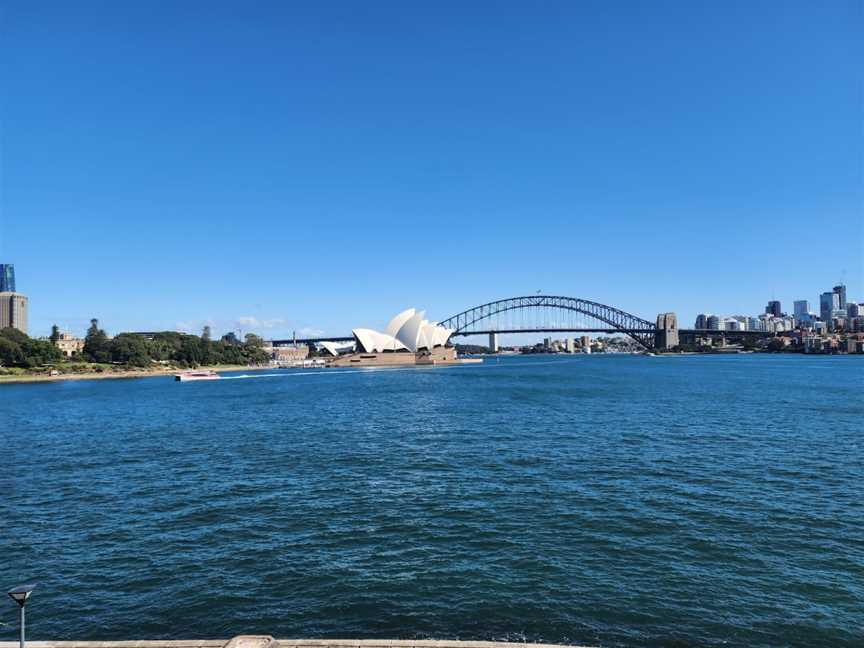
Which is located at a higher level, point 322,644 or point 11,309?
point 11,309

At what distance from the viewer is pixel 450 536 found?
37.6ft

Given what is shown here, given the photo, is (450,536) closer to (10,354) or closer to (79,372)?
(10,354)

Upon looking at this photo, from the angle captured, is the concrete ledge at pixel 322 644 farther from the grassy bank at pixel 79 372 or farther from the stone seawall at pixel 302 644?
the grassy bank at pixel 79 372

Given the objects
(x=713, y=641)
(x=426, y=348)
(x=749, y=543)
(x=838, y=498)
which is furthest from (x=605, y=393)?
(x=426, y=348)

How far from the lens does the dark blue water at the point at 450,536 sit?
809 cm

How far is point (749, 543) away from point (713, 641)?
4104 mm

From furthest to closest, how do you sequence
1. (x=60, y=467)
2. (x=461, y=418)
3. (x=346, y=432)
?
(x=461, y=418)
(x=346, y=432)
(x=60, y=467)

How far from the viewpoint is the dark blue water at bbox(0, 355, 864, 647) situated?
8086 mm

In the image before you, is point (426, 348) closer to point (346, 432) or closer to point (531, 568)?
point (346, 432)

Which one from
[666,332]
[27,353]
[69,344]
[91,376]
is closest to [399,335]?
[91,376]

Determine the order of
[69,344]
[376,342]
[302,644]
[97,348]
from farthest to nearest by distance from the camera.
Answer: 1. [69,344]
2. [376,342]
3. [97,348]
4. [302,644]

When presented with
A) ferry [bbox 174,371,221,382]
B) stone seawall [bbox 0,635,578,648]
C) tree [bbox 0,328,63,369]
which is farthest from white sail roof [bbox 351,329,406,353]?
stone seawall [bbox 0,635,578,648]

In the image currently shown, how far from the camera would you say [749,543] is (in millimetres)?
10789

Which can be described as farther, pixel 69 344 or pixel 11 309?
pixel 11 309
